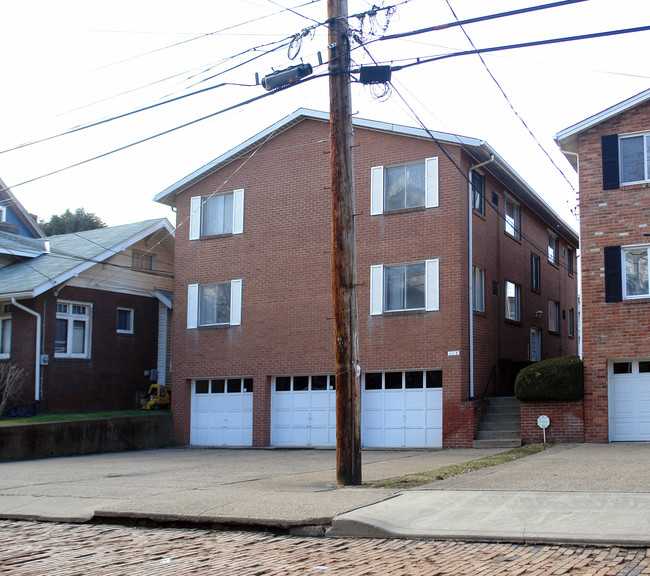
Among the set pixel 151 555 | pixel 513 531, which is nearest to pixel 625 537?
pixel 513 531

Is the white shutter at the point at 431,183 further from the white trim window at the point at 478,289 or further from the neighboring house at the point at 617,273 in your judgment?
the neighboring house at the point at 617,273

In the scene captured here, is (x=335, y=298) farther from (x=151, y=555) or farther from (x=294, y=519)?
(x=151, y=555)

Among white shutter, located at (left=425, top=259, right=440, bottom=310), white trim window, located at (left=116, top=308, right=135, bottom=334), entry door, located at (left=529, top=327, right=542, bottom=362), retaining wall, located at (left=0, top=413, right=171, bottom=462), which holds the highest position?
white shutter, located at (left=425, top=259, right=440, bottom=310)

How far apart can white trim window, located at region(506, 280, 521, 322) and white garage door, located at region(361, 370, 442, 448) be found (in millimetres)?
5094

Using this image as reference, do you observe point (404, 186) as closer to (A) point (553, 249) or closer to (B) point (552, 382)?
(B) point (552, 382)

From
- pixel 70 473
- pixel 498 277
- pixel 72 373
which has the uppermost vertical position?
pixel 498 277

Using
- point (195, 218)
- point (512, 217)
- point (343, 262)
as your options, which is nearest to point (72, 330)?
point (195, 218)

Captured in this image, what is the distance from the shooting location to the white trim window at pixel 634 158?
19750 mm

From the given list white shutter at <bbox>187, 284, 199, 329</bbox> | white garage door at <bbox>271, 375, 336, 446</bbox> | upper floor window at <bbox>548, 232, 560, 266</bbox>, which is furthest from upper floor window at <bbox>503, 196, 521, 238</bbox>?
white shutter at <bbox>187, 284, 199, 329</bbox>

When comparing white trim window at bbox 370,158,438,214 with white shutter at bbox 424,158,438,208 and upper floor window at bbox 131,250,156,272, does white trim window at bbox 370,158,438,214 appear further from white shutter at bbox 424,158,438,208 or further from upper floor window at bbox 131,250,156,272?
upper floor window at bbox 131,250,156,272

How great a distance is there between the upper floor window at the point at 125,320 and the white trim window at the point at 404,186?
36.4ft

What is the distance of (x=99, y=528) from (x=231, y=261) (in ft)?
51.3

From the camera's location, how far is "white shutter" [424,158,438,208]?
71.2 feet

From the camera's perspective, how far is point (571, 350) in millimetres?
32688
